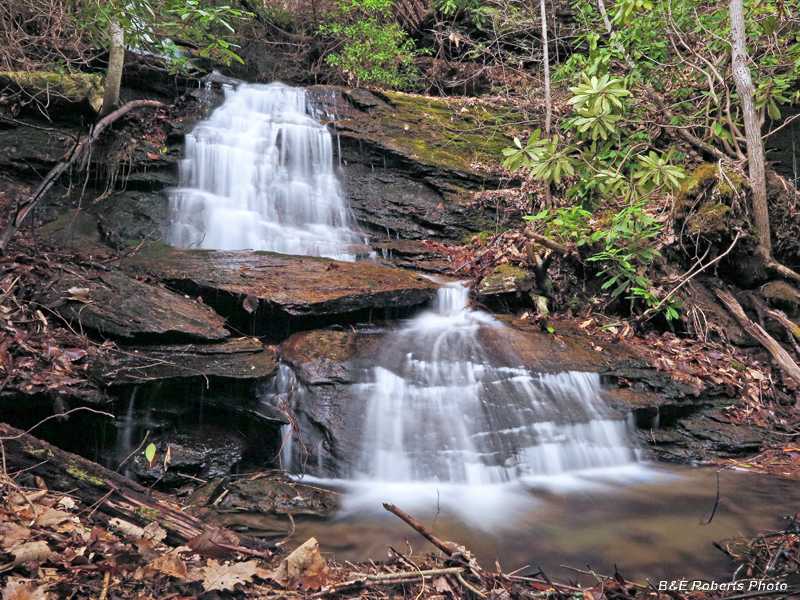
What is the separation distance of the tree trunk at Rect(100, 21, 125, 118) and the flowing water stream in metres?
2.10

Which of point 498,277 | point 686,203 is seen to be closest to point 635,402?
point 498,277

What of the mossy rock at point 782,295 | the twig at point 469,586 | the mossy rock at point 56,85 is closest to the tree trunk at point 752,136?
the mossy rock at point 782,295

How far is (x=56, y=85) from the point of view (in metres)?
7.02

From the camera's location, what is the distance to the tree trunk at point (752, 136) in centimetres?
584

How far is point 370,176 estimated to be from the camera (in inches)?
380

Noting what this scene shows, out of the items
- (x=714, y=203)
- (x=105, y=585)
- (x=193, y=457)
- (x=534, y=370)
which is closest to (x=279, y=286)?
(x=193, y=457)

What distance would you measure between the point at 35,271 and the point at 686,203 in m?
7.51

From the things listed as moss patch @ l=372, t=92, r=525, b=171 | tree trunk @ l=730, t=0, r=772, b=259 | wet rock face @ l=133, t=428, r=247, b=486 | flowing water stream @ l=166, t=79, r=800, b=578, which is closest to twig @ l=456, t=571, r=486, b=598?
flowing water stream @ l=166, t=79, r=800, b=578

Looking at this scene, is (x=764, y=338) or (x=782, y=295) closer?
(x=764, y=338)

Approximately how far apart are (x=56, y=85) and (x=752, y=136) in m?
9.74

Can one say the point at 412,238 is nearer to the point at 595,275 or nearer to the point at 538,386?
the point at 595,275

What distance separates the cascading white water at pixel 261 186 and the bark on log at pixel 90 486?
206 inches

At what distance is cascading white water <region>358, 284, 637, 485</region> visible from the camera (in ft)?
14.7

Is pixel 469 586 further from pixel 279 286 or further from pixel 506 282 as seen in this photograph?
pixel 506 282
